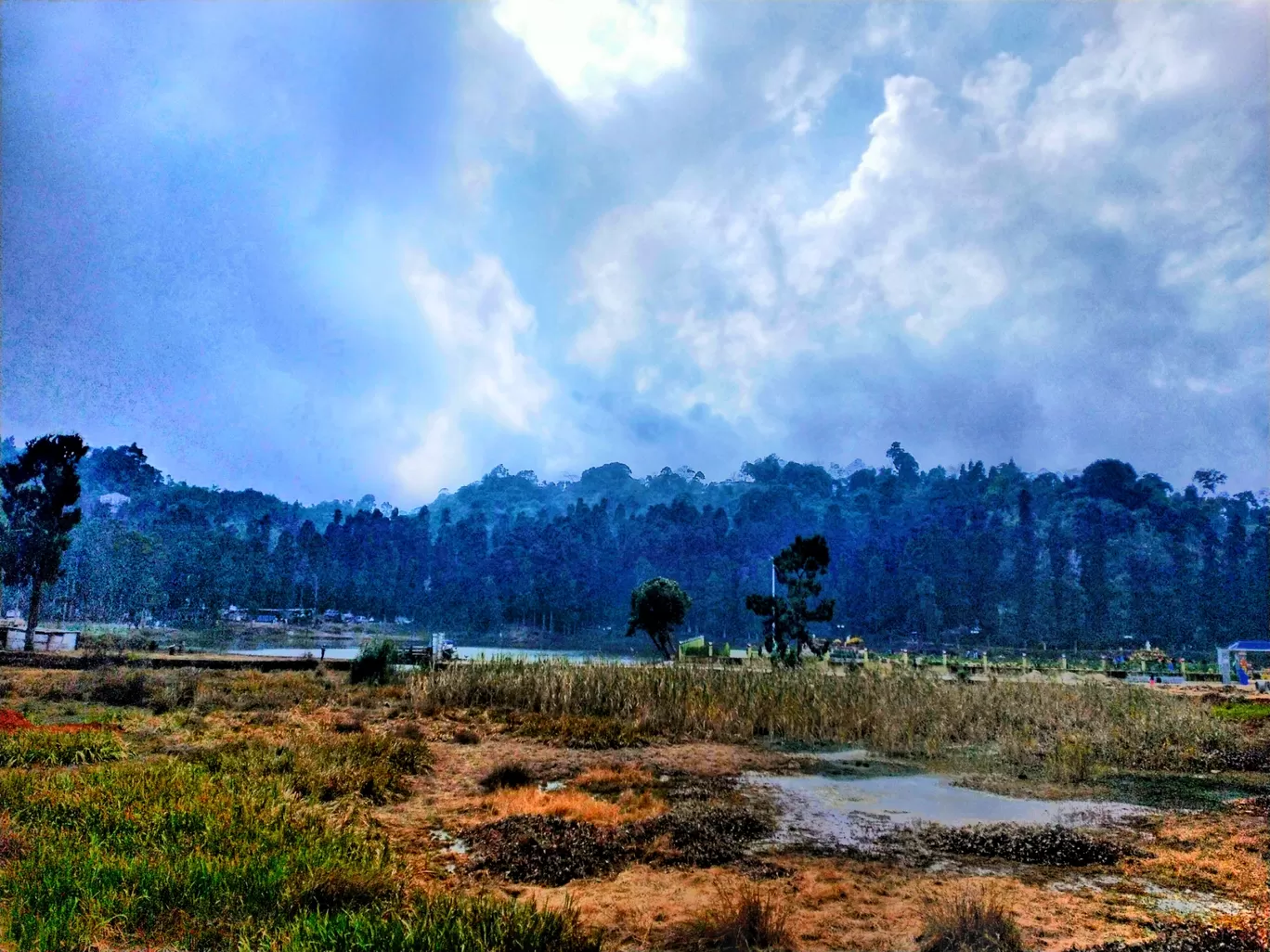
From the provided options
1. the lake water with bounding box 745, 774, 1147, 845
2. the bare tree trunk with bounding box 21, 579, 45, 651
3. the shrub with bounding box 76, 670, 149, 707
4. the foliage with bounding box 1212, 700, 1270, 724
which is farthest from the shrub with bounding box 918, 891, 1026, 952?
the bare tree trunk with bounding box 21, 579, 45, 651

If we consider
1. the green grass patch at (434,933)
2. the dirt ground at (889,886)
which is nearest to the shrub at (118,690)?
the dirt ground at (889,886)

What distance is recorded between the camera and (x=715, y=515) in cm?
14562

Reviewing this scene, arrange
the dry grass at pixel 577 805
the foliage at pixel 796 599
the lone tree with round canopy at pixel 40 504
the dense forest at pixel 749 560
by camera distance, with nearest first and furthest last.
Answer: the dry grass at pixel 577 805 < the foliage at pixel 796 599 < the lone tree with round canopy at pixel 40 504 < the dense forest at pixel 749 560

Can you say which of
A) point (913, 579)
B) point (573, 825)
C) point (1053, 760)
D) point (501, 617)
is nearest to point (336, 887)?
point (573, 825)

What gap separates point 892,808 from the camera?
10672mm

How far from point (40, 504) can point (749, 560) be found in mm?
117146

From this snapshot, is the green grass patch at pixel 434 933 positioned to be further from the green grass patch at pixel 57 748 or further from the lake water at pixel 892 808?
the green grass patch at pixel 57 748

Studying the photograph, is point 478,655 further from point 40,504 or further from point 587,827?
point 40,504

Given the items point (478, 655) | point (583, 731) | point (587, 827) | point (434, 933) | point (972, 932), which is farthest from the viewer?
point (478, 655)

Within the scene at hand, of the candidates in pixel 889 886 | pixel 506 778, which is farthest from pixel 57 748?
pixel 889 886

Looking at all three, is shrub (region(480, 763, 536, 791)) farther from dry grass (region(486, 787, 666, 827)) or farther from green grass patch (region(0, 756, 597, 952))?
green grass patch (region(0, 756, 597, 952))

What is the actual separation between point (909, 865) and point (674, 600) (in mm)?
29357

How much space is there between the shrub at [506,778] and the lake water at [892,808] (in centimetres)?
387

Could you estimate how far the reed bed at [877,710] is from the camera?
50.0ft
